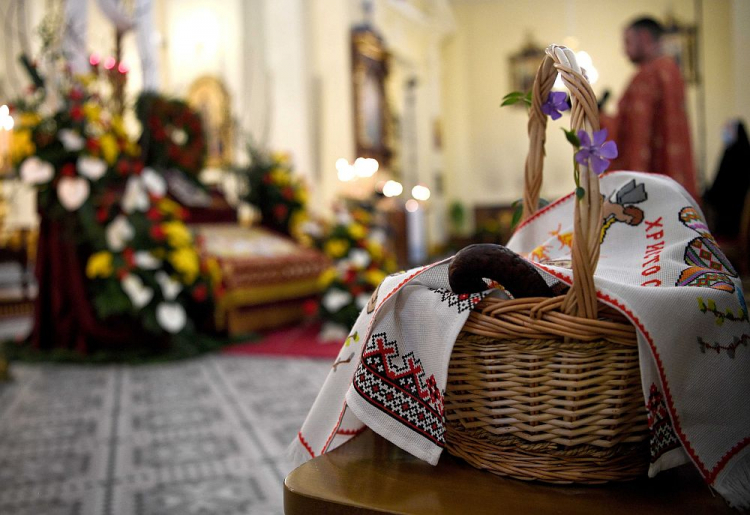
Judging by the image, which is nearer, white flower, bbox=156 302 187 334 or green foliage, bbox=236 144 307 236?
white flower, bbox=156 302 187 334

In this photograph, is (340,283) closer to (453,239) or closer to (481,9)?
(453,239)

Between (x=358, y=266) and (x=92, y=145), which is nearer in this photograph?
(x=92, y=145)

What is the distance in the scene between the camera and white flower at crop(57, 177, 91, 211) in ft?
13.7

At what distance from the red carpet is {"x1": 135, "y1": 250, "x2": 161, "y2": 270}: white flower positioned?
759mm

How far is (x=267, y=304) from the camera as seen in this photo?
5.33 meters

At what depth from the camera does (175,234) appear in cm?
432

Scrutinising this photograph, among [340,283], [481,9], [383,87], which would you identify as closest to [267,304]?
[340,283]

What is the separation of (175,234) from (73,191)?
0.67m

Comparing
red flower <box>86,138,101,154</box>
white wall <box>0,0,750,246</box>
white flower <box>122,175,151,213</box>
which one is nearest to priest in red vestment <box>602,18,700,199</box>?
white flower <box>122,175,151,213</box>

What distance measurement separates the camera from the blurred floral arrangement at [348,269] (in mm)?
4758

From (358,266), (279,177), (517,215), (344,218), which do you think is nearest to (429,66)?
(279,177)

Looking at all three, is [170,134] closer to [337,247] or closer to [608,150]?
[337,247]

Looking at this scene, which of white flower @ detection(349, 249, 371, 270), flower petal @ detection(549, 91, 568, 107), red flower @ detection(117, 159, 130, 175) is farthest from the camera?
white flower @ detection(349, 249, 371, 270)

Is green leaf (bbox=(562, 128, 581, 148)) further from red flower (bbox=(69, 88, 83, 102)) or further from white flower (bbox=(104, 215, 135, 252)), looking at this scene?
red flower (bbox=(69, 88, 83, 102))
